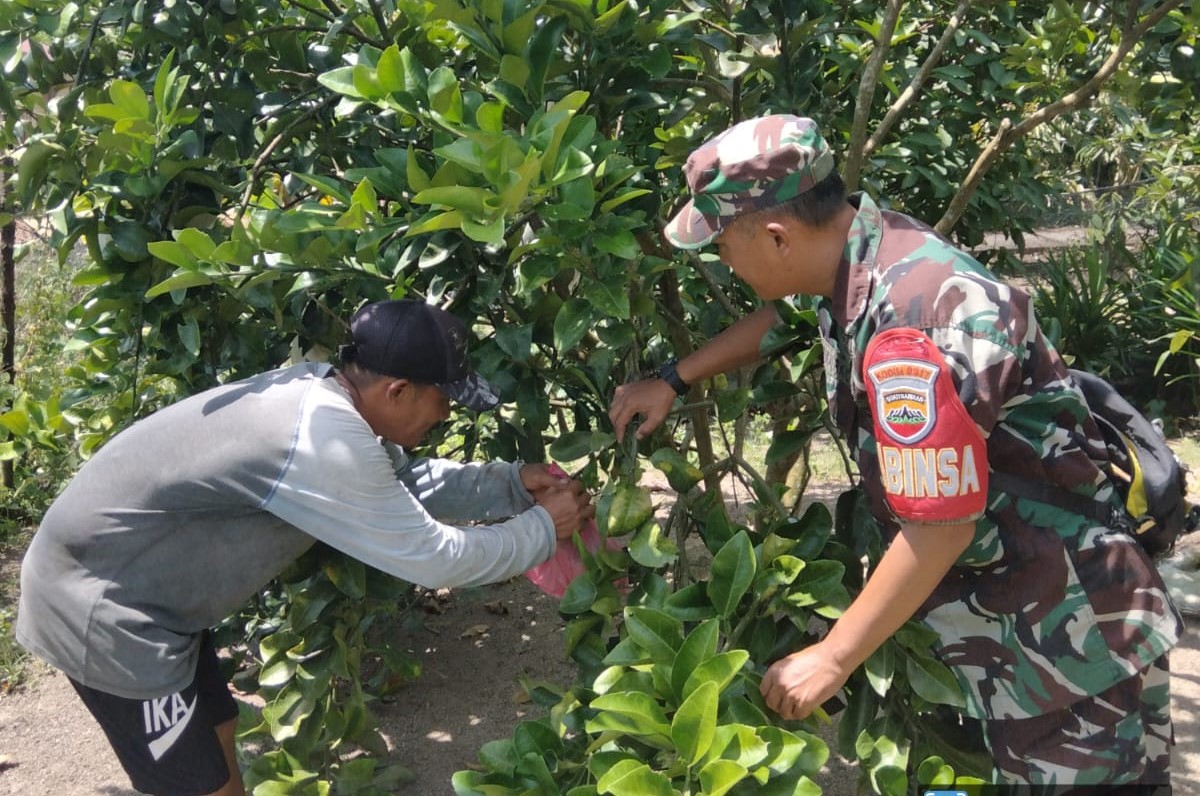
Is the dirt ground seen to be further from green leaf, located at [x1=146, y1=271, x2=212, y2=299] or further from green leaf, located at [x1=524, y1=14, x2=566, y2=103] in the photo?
green leaf, located at [x1=524, y1=14, x2=566, y2=103]

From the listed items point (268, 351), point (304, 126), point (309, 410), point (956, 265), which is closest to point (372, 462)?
point (309, 410)

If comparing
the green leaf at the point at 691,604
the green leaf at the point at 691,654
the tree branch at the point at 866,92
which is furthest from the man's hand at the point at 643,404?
the tree branch at the point at 866,92

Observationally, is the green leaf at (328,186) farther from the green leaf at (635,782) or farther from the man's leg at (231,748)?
the man's leg at (231,748)

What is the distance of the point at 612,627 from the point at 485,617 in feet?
7.90

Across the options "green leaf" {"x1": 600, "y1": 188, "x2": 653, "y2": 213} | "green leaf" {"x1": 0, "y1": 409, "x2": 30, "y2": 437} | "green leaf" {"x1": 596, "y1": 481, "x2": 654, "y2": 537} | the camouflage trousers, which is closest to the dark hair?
"green leaf" {"x1": 600, "y1": 188, "x2": 653, "y2": 213}

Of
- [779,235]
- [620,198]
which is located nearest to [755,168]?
[779,235]

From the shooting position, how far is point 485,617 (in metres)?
4.44

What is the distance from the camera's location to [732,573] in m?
1.95

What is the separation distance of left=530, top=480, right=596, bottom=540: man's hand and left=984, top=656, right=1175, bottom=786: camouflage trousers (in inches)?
35.8

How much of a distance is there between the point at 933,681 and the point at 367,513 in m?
1.09

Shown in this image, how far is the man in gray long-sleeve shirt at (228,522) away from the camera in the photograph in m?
2.14

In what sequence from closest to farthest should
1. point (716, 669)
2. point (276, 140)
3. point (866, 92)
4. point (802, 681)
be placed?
point (716, 669) → point (802, 681) → point (276, 140) → point (866, 92)

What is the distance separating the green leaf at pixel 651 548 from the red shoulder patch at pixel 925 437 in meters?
0.49

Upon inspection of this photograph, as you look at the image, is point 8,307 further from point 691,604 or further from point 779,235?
point 779,235
